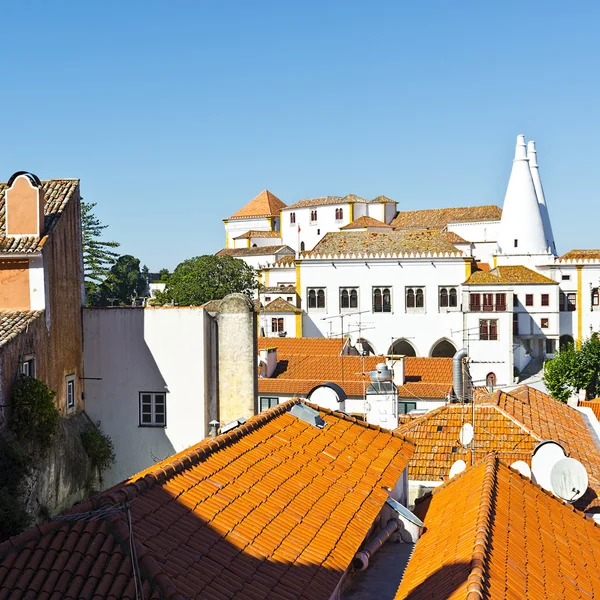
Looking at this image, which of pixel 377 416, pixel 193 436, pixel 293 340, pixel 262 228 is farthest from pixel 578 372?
pixel 262 228

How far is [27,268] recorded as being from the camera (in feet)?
52.7

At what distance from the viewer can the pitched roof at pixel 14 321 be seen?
14805 mm

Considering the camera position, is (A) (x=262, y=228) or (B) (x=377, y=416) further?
(A) (x=262, y=228)

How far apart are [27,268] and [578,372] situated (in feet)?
106

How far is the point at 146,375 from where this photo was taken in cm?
1855

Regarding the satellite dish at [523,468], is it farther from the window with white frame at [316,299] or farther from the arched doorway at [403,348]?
the window with white frame at [316,299]

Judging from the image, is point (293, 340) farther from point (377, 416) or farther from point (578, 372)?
point (377, 416)

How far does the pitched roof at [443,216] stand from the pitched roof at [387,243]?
23.7m

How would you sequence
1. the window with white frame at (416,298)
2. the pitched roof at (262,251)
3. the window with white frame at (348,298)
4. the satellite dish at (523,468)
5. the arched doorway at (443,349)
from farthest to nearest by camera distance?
the pitched roof at (262,251) < the window with white frame at (348,298) < the window with white frame at (416,298) < the arched doorway at (443,349) < the satellite dish at (523,468)

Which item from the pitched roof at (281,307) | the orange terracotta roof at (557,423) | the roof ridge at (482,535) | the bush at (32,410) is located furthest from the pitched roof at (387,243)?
the roof ridge at (482,535)

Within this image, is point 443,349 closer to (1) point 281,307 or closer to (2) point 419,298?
(2) point 419,298

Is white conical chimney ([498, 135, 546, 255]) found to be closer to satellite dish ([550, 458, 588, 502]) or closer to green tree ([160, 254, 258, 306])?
green tree ([160, 254, 258, 306])

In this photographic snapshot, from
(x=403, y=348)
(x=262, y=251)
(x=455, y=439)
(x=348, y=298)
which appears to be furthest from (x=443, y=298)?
(x=455, y=439)

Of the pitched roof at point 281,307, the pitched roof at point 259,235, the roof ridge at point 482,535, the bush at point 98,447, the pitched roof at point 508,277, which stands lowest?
the bush at point 98,447
